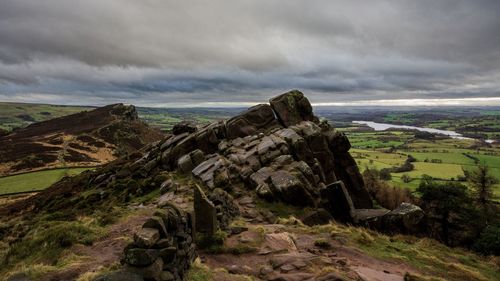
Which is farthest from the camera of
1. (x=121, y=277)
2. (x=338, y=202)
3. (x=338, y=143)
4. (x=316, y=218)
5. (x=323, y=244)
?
(x=338, y=143)

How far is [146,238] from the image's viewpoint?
12539mm

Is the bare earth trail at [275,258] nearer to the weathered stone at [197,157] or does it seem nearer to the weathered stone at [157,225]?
the weathered stone at [157,225]

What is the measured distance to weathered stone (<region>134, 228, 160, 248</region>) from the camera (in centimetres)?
1250

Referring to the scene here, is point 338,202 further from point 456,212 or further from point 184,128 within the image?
point 184,128

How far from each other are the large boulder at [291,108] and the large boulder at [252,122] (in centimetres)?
121

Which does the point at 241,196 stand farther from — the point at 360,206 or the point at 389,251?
the point at 360,206

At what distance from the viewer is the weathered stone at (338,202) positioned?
32.0 m

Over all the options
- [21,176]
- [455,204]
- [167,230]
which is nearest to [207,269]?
[167,230]

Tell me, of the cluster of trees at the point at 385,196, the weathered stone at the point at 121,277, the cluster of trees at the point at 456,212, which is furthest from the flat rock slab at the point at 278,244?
the cluster of trees at the point at 385,196

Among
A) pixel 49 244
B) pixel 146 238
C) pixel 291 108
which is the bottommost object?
pixel 49 244

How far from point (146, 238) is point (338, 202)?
2395 centimetres

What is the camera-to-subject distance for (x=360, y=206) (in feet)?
149

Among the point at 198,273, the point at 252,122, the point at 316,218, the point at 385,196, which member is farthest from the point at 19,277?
the point at 385,196

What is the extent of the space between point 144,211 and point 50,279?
14402 millimetres
